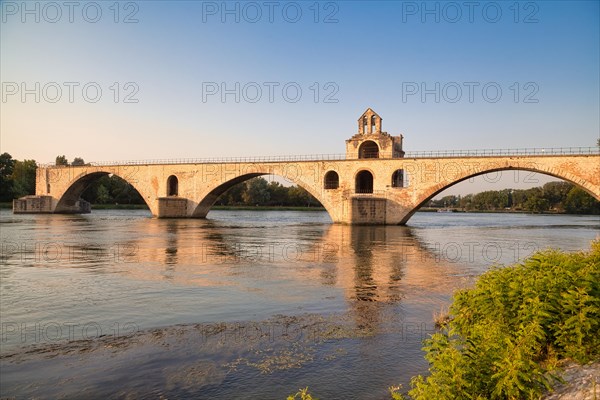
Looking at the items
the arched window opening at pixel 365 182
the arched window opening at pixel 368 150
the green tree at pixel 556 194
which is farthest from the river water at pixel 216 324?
the green tree at pixel 556 194

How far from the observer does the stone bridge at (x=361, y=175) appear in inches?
1564

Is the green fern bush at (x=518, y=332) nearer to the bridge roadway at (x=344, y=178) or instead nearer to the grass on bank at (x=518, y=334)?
the grass on bank at (x=518, y=334)

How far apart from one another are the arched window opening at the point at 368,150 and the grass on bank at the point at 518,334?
43793 millimetres

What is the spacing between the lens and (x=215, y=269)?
17703 mm

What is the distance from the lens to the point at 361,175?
2115 inches

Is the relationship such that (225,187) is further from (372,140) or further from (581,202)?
(581,202)

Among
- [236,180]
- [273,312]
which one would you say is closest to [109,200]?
[236,180]

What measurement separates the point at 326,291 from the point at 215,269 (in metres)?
5.88

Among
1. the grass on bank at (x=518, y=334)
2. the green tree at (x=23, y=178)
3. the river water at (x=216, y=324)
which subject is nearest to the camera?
the grass on bank at (x=518, y=334)

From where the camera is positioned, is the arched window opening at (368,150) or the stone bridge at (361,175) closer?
the stone bridge at (361,175)

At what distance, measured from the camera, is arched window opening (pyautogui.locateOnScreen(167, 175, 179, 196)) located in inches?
2462

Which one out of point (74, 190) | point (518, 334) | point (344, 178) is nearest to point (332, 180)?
point (344, 178)

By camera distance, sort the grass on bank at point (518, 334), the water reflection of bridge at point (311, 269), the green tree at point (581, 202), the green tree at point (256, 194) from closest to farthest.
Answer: the grass on bank at point (518, 334), the water reflection of bridge at point (311, 269), the green tree at point (581, 202), the green tree at point (256, 194)

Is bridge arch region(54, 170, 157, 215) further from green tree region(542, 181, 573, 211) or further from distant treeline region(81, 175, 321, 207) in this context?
green tree region(542, 181, 573, 211)
